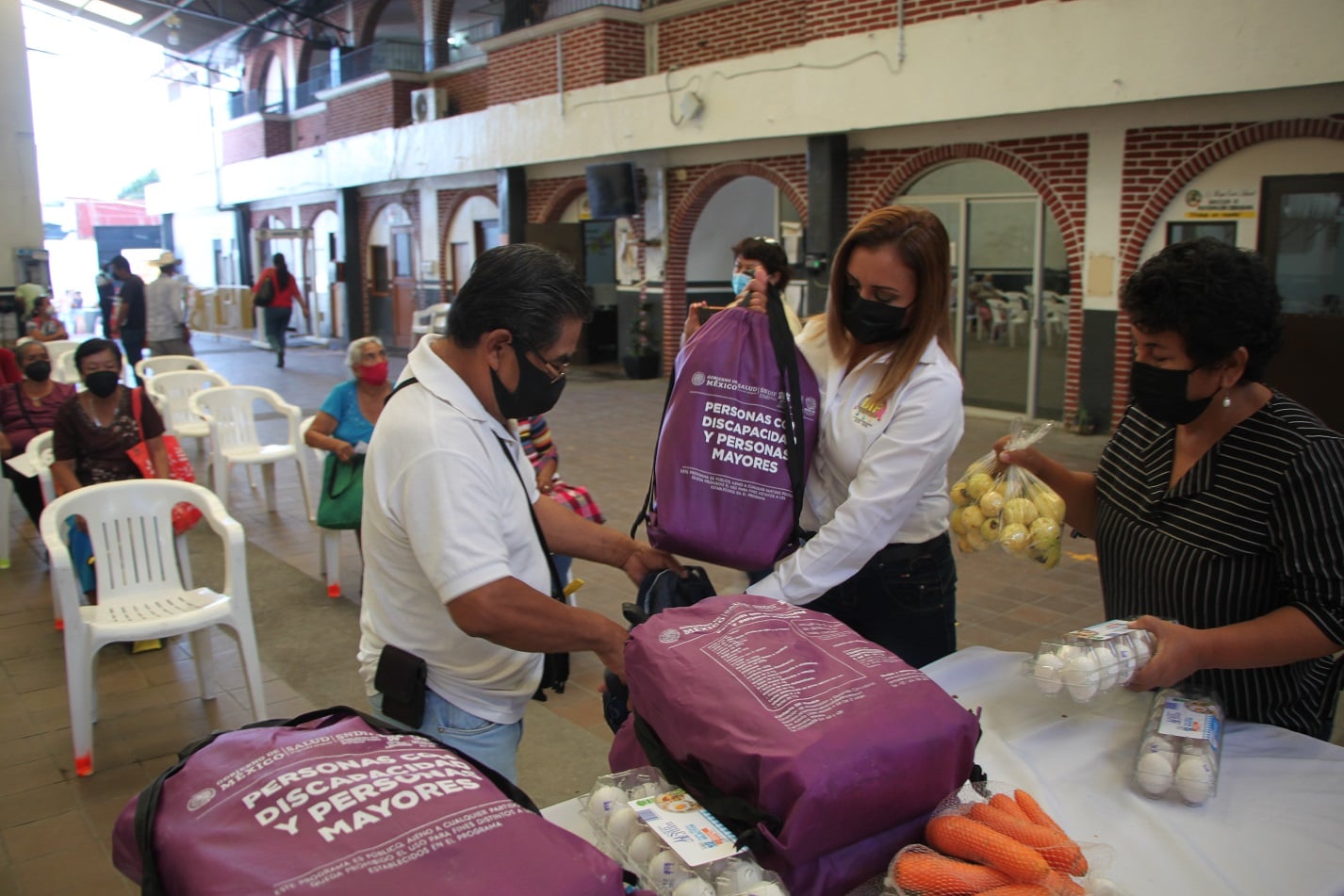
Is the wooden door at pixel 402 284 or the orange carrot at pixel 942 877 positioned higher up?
the wooden door at pixel 402 284

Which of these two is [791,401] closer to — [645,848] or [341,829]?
[645,848]

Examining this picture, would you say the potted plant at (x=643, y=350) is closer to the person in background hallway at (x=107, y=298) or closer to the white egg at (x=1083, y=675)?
the person in background hallway at (x=107, y=298)

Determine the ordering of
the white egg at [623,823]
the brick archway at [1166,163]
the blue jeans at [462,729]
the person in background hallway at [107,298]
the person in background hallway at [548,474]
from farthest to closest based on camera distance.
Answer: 1. the person in background hallway at [107,298]
2. the brick archway at [1166,163]
3. the person in background hallway at [548,474]
4. the blue jeans at [462,729]
5. the white egg at [623,823]

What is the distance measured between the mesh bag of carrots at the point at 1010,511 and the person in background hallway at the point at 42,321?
437 inches

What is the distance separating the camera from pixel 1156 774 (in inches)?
67.7

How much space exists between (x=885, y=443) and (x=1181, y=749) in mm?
782

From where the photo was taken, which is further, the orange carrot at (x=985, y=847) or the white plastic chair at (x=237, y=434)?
the white plastic chair at (x=237, y=434)

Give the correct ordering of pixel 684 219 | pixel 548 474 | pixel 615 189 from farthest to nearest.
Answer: pixel 615 189
pixel 684 219
pixel 548 474

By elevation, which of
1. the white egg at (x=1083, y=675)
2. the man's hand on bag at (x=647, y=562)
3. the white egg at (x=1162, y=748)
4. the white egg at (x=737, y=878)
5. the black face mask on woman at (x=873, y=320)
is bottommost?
the white egg at (x=1162, y=748)

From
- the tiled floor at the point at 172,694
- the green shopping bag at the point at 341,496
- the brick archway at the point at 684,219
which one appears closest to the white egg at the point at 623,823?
the tiled floor at the point at 172,694

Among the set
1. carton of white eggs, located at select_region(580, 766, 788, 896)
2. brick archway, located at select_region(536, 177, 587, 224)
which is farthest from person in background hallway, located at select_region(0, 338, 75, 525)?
brick archway, located at select_region(536, 177, 587, 224)

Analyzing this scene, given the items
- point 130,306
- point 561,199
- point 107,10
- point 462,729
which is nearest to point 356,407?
point 462,729

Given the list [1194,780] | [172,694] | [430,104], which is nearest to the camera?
[1194,780]

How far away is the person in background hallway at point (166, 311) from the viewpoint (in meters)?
12.0
